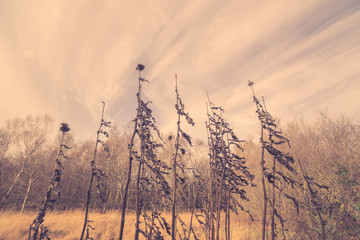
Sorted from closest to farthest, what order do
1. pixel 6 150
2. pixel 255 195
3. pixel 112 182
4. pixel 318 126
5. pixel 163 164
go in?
pixel 163 164 → pixel 255 195 → pixel 318 126 → pixel 6 150 → pixel 112 182

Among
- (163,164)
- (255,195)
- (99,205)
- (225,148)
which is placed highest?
(225,148)

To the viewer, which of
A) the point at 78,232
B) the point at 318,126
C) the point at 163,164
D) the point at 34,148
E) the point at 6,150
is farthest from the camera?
the point at 6,150

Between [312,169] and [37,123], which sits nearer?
[312,169]

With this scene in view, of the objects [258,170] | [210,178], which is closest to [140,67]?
[210,178]

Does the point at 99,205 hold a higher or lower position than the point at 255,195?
lower

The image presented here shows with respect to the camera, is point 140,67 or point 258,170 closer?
point 140,67

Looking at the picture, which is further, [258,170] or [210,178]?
[258,170]

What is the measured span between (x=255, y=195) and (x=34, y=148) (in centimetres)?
2025

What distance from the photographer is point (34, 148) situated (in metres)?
16.3

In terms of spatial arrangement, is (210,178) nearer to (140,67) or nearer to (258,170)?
(140,67)

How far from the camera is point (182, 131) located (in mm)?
2033

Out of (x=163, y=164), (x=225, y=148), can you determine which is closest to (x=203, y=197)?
(x=225, y=148)

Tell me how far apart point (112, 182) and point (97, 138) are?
22.8 m

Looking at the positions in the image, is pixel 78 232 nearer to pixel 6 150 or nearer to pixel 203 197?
pixel 203 197
